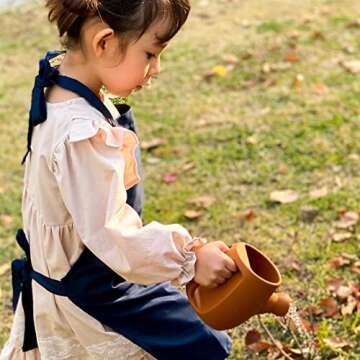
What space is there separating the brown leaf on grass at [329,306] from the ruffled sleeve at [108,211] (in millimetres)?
1029

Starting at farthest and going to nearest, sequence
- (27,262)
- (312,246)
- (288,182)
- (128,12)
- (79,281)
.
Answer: (288,182) → (312,246) → (27,262) → (79,281) → (128,12)

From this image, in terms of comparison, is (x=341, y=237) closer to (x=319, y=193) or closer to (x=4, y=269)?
(x=319, y=193)

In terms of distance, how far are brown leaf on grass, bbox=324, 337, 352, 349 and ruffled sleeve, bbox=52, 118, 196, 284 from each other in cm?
91

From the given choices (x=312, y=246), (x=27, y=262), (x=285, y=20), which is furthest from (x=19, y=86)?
(x=27, y=262)

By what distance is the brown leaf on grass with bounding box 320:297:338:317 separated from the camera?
9.46ft

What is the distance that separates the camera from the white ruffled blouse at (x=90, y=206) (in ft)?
6.37

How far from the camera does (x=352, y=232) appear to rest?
334cm

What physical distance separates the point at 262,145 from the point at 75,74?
2120 mm

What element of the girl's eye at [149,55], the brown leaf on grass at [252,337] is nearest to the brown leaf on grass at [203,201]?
the brown leaf on grass at [252,337]

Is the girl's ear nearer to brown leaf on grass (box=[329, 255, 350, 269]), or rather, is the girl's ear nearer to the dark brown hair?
the dark brown hair

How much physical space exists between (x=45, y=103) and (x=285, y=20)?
383 centimetres

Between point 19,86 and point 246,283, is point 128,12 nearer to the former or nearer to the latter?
point 246,283

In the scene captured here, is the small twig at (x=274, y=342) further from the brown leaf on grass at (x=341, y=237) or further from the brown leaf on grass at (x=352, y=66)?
the brown leaf on grass at (x=352, y=66)

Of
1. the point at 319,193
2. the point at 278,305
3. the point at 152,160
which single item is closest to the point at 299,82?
the point at 152,160
